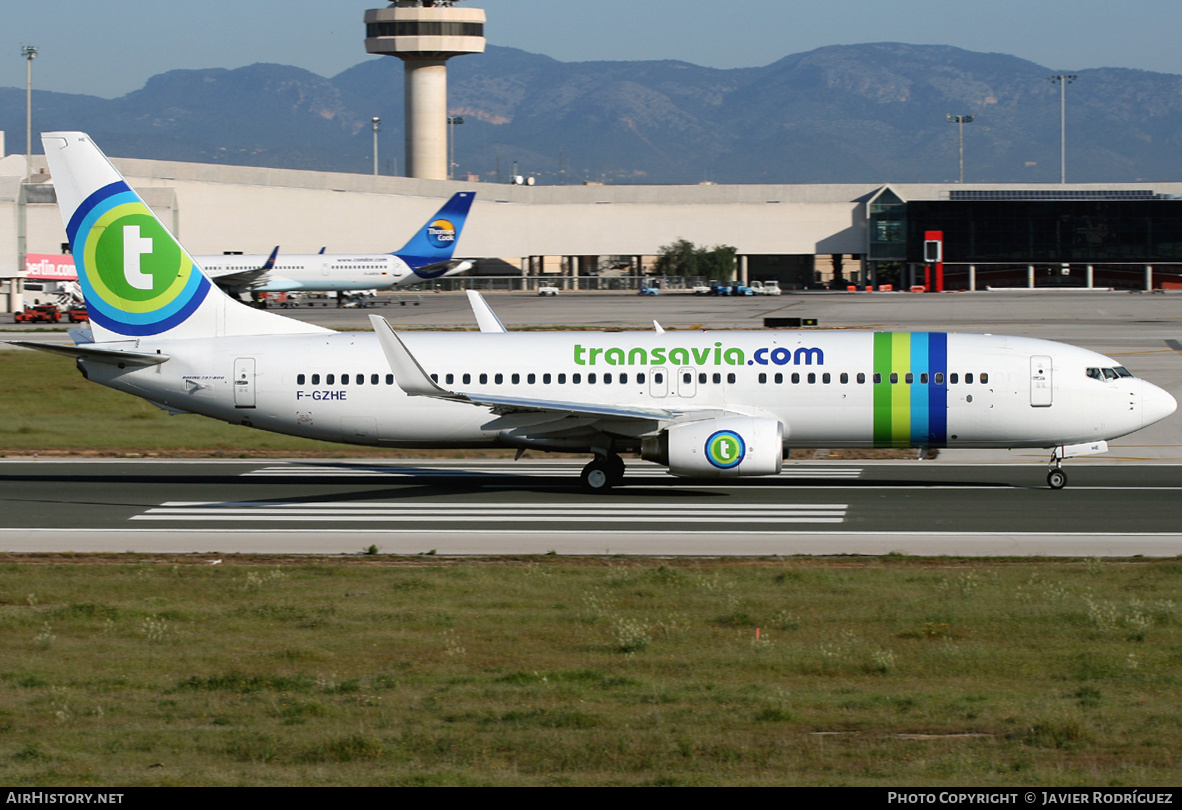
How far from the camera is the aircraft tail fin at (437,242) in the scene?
12119 centimetres

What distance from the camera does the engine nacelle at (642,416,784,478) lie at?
30.8 metres

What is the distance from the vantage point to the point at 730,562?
2453cm

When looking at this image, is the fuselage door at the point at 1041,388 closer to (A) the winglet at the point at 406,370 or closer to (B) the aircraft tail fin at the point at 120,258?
(A) the winglet at the point at 406,370

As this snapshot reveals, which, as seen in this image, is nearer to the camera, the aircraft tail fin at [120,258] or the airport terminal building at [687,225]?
the aircraft tail fin at [120,258]

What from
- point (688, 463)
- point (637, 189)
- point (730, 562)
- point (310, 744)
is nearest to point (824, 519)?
point (688, 463)

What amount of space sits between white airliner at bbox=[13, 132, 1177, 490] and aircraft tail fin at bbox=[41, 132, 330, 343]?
0.12 ft

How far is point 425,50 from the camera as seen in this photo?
196125mm

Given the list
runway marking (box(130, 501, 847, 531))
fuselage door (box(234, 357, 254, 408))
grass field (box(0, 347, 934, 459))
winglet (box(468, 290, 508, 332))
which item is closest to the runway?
runway marking (box(130, 501, 847, 531))

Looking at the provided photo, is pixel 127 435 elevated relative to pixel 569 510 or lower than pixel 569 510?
elevated

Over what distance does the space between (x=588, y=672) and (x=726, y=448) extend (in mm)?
14861

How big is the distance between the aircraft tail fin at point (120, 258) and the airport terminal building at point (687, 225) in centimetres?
9567

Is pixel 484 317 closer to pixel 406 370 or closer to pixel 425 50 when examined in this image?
pixel 406 370

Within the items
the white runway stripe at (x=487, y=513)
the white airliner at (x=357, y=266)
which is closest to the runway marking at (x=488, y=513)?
the white runway stripe at (x=487, y=513)

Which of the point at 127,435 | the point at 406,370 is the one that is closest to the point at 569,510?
the point at 406,370
